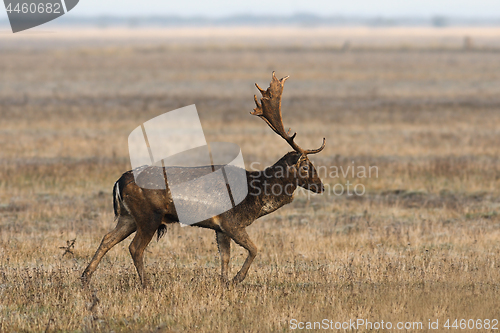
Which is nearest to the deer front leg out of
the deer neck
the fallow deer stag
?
the fallow deer stag

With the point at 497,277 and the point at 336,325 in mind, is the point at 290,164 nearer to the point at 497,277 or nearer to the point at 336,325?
the point at 336,325

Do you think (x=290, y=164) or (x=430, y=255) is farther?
(x=430, y=255)

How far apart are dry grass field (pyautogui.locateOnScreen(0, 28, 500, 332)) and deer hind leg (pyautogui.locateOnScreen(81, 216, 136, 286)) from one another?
0.75 feet

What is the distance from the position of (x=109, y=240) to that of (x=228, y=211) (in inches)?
57.5

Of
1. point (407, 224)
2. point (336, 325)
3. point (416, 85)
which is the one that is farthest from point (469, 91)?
point (336, 325)

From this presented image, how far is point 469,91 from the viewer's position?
4191 centimetres

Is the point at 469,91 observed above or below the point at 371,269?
below

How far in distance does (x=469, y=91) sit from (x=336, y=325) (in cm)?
3682

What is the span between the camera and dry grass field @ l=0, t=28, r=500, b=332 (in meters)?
7.98

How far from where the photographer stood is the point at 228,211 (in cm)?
862

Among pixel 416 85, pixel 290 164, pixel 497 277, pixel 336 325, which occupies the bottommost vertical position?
pixel 416 85
